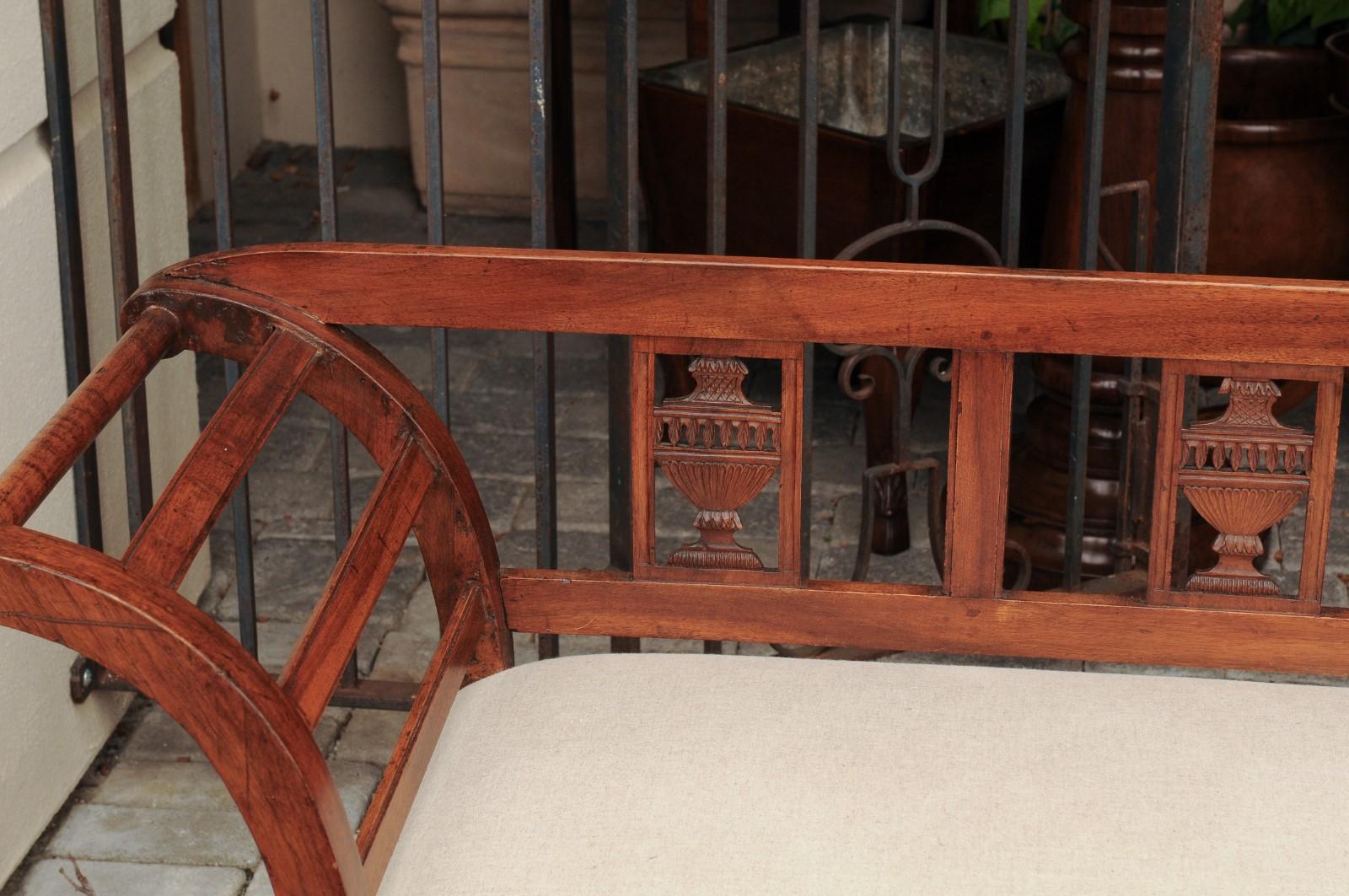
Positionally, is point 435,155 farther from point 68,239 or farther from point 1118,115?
point 1118,115

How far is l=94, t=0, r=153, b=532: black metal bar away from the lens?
1810mm

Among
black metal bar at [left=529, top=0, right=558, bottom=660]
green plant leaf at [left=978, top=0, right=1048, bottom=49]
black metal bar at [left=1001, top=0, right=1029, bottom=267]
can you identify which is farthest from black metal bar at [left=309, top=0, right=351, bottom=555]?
green plant leaf at [left=978, top=0, right=1048, bottom=49]

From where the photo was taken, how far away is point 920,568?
2.82 metres

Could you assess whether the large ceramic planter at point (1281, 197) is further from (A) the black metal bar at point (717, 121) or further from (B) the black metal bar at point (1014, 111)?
(A) the black metal bar at point (717, 121)

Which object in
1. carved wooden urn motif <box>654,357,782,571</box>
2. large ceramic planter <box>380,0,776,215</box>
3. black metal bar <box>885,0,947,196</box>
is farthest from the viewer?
large ceramic planter <box>380,0,776,215</box>

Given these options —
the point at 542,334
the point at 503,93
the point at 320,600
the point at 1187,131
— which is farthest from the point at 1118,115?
the point at 503,93

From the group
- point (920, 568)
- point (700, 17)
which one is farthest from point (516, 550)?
point (700, 17)

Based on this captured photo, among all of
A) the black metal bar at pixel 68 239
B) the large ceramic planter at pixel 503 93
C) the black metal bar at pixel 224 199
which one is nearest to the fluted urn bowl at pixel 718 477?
the black metal bar at pixel 224 199

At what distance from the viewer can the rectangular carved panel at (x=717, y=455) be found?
1438 millimetres

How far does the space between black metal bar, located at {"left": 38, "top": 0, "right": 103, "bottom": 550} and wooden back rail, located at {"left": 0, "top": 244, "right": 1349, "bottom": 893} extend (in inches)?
21.6

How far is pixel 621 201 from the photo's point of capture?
1.78 m

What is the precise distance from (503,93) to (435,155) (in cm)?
304

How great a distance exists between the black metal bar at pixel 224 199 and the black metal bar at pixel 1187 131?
3.13 feet

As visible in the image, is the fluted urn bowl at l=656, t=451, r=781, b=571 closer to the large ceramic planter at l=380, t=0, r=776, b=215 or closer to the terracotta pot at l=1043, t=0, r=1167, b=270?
the terracotta pot at l=1043, t=0, r=1167, b=270
